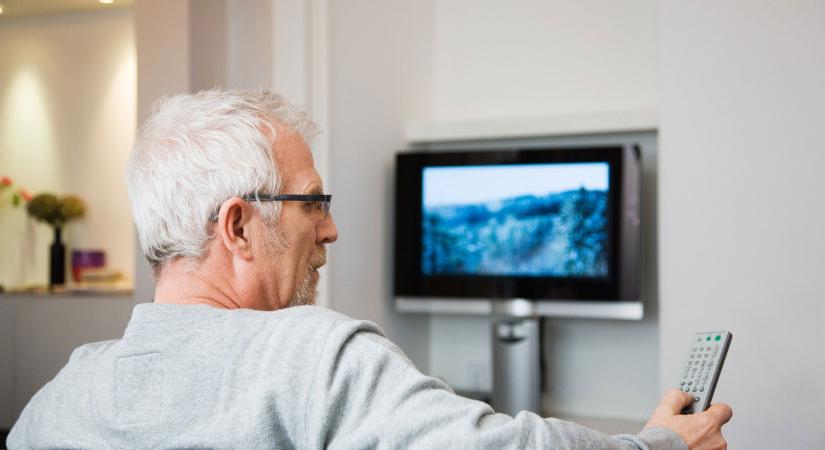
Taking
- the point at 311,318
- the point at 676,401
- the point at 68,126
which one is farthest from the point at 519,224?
the point at 68,126

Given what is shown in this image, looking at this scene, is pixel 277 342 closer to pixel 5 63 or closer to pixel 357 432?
pixel 357 432

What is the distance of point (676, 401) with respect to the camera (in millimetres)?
1249

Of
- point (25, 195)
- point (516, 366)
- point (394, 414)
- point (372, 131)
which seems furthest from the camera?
point (25, 195)

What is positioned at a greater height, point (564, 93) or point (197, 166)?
point (564, 93)

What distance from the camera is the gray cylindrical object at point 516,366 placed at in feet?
9.90

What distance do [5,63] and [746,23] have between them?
12.0 feet

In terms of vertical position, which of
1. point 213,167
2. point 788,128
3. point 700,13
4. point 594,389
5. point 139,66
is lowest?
point 594,389

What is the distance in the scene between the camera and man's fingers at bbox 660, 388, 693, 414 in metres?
1.23

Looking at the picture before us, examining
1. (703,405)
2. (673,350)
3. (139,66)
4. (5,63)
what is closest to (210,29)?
(139,66)

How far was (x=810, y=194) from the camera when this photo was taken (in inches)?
96.5

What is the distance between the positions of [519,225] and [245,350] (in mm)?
2184

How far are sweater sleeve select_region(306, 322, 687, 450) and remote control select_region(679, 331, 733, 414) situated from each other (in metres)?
0.40

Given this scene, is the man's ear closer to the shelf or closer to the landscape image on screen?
the landscape image on screen

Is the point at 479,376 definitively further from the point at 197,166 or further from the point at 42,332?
the point at 197,166
